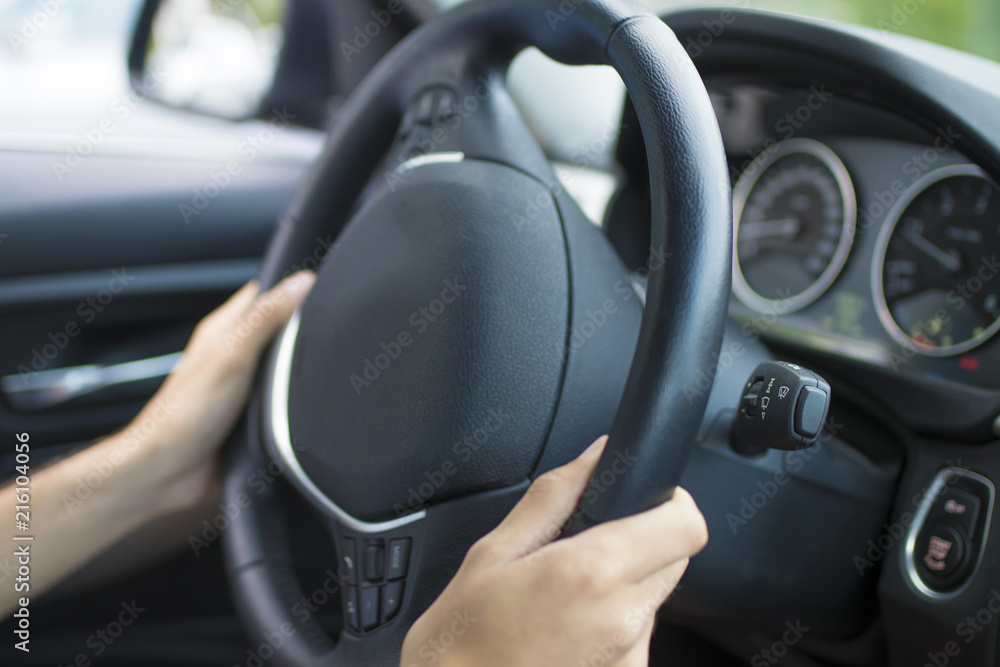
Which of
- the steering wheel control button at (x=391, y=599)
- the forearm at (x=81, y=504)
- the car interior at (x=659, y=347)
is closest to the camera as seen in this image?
the car interior at (x=659, y=347)

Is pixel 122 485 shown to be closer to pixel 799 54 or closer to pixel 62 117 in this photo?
pixel 799 54

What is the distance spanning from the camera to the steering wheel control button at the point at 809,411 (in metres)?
0.55

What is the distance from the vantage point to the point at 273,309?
0.89m

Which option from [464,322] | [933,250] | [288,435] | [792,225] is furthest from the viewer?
[792,225]

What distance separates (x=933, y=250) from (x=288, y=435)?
712 millimetres

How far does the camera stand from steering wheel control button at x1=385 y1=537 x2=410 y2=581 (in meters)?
0.67

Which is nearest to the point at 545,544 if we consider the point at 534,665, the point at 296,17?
the point at 534,665

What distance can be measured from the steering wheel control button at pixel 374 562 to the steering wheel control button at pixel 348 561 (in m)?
0.02

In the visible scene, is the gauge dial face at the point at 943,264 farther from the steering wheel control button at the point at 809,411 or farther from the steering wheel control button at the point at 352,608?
the steering wheel control button at the point at 352,608

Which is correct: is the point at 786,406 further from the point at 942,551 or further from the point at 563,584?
the point at 942,551

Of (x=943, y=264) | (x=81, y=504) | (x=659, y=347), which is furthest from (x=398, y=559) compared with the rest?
(x=943, y=264)

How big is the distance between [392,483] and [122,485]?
17.9 inches

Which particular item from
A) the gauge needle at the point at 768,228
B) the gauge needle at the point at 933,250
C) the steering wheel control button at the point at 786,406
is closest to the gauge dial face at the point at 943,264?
the gauge needle at the point at 933,250

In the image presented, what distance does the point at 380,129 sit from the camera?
2.85 feet
